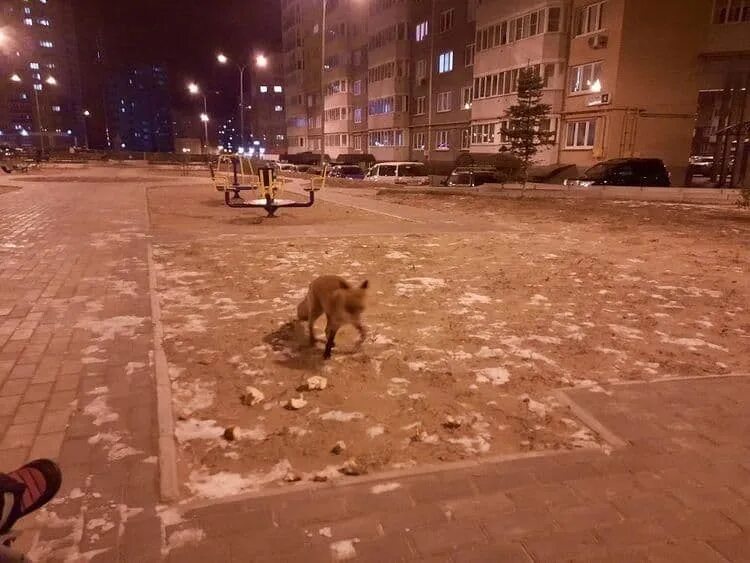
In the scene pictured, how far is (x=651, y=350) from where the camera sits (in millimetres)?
5445

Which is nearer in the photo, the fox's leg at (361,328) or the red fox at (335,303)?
the red fox at (335,303)

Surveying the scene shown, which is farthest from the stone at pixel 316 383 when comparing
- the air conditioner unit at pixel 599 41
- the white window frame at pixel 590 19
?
the white window frame at pixel 590 19

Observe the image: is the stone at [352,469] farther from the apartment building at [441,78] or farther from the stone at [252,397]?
the apartment building at [441,78]

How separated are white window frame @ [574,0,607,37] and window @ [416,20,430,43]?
1577 cm

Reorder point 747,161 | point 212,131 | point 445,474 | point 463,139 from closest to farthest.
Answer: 1. point 445,474
2. point 747,161
3. point 463,139
4. point 212,131

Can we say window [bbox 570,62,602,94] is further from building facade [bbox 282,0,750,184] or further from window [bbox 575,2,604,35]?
window [bbox 575,2,604,35]

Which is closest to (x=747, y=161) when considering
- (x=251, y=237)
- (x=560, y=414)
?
(x=251, y=237)

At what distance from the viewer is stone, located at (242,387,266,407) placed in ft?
13.9

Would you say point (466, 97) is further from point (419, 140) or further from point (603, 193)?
point (603, 193)

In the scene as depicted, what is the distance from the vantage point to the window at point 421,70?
4422 centimetres

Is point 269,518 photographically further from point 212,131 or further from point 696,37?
point 212,131

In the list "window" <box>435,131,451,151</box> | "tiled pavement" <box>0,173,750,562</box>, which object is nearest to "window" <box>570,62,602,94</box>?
"window" <box>435,131,451,151</box>

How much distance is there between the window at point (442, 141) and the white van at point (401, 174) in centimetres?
1164

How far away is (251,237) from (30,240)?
4.23 metres
